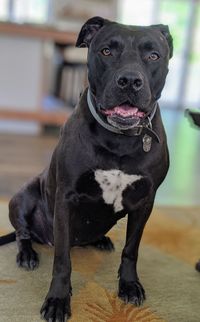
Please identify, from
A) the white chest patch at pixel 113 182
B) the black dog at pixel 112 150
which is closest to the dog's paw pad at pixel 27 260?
the black dog at pixel 112 150

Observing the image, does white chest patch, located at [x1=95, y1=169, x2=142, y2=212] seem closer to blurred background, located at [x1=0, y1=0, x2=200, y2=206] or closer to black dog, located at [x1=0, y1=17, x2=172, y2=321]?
black dog, located at [x1=0, y1=17, x2=172, y2=321]

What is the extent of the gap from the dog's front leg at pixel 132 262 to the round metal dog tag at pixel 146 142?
21cm

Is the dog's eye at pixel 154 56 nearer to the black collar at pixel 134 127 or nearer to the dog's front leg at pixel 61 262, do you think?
the black collar at pixel 134 127

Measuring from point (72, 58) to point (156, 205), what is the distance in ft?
7.40

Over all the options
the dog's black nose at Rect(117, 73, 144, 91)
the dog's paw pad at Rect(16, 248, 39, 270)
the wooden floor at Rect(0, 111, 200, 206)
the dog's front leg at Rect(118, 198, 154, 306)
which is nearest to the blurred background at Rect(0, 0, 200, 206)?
the wooden floor at Rect(0, 111, 200, 206)

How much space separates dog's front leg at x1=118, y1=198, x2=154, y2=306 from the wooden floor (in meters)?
1.00

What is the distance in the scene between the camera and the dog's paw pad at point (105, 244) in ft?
6.03

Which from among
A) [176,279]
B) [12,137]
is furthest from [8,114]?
[176,279]

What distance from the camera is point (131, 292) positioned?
1.49m

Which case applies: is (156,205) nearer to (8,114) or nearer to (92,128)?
(92,128)

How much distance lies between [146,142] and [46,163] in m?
1.83

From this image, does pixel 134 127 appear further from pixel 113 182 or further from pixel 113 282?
pixel 113 282

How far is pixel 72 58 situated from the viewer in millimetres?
4246

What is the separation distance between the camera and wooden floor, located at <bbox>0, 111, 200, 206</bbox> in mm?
2635
